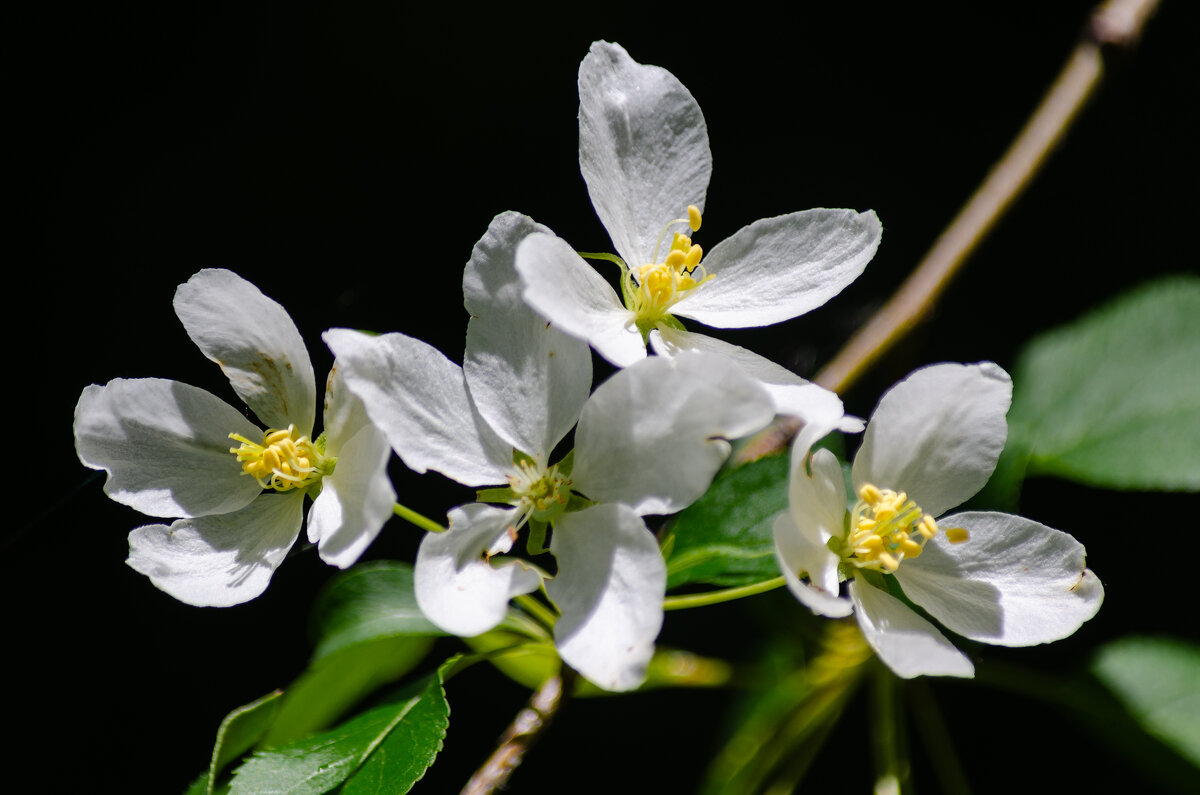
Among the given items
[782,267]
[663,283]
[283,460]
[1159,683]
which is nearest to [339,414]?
[283,460]

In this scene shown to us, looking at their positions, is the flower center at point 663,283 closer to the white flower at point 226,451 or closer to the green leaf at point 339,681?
the white flower at point 226,451

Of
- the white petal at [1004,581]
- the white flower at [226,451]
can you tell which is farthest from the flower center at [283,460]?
the white petal at [1004,581]

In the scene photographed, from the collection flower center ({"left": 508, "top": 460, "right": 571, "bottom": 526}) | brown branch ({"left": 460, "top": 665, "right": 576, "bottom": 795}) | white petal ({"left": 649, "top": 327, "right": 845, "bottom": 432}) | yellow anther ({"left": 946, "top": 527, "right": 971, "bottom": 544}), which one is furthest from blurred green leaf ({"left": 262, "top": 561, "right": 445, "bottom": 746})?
yellow anther ({"left": 946, "top": 527, "right": 971, "bottom": 544})

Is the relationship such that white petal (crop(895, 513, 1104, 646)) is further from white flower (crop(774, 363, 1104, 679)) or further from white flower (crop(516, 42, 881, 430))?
white flower (crop(516, 42, 881, 430))

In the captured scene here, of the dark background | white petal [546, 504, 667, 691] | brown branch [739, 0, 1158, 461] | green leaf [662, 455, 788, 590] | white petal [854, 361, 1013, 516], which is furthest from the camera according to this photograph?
brown branch [739, 0, 1158, 461]

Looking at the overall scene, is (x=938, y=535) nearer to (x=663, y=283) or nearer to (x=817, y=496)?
(x=817, y=496)

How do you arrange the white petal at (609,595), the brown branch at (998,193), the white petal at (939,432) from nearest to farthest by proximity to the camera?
the white petal at (609,595) → the white petal at (939,432) → the brown branch at (998,193)

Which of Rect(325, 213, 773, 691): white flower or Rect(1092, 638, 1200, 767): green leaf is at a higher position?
Rect(325, 213, 773, 691): white flower
